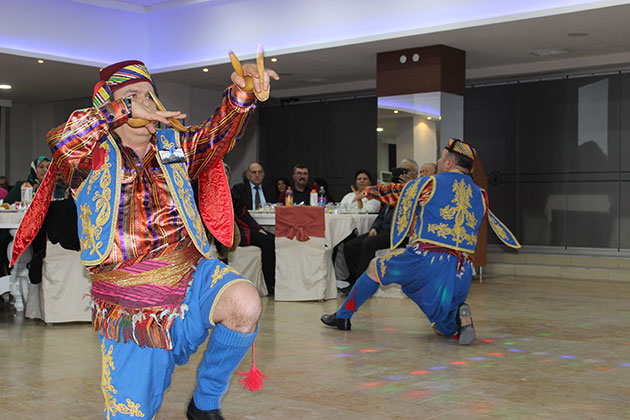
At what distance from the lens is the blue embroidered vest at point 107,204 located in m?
2.22

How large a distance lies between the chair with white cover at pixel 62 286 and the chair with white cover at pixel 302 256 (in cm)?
191

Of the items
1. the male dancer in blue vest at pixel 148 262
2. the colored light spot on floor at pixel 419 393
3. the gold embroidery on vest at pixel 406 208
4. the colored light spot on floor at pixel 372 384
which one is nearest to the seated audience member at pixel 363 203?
the gold embroidery on vest at pixel 406 208

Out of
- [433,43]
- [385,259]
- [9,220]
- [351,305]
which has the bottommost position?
[351,305]

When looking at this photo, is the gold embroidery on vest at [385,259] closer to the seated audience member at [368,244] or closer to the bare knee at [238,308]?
the seated audience member at [368,244]

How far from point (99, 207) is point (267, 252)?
521cm

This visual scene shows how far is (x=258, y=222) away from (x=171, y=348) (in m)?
5.24

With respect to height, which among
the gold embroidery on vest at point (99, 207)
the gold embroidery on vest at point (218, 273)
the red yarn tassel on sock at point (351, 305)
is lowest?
the red yarn tassel on sock at point (351, 305)

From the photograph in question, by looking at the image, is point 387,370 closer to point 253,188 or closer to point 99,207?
point 99,207

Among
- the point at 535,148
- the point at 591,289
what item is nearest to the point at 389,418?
the point at 591,289

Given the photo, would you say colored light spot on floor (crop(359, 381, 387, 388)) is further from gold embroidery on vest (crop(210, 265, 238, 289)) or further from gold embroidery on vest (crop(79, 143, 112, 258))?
gold embroidery on vest (crop(79, 143, 112, 258))

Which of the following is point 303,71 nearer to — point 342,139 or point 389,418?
point 342,139

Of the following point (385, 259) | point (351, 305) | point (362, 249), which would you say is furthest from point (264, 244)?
point (385, 259)

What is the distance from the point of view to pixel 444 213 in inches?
177

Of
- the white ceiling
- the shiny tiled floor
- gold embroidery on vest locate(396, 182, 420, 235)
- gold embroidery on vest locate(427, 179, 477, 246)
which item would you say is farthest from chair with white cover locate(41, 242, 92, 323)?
the white ceiling
